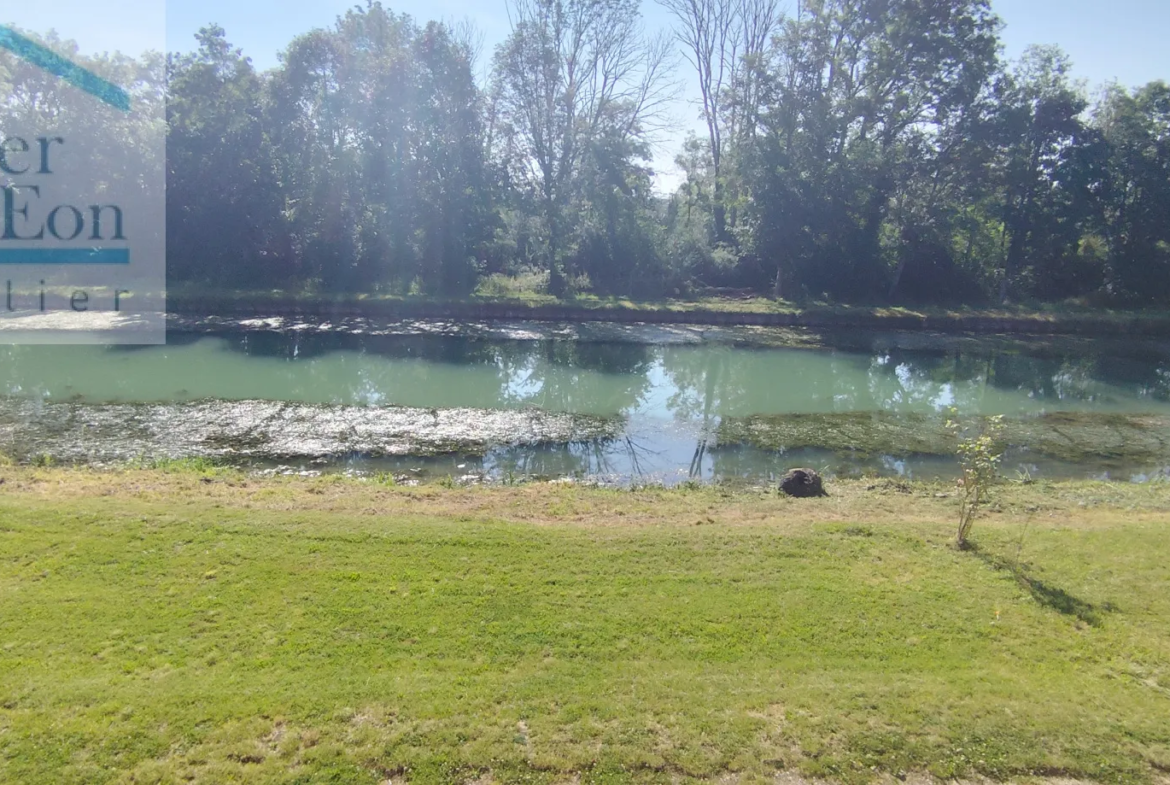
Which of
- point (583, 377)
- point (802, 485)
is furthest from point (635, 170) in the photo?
point (802, 485)

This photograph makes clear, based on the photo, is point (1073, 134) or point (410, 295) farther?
point (1073, 134)

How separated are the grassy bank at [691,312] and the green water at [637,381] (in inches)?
Result: 128

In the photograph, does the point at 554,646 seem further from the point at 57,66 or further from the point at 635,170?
the point at 57,66

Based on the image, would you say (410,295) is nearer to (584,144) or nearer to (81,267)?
(584,144)

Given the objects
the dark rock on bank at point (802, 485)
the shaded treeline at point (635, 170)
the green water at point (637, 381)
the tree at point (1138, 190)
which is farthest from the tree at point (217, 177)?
the tree at point (1138, 190)

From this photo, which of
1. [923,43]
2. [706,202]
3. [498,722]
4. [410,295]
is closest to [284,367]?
[410,295]

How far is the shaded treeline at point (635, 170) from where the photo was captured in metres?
25.0

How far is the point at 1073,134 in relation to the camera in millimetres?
26172

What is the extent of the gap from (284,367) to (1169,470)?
51.9 feet

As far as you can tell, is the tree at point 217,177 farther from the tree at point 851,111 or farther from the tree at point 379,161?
the tree at point 851,111

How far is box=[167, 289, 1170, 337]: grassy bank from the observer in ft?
74.3

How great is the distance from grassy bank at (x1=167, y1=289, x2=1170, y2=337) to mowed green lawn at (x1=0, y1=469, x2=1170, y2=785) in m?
17.1

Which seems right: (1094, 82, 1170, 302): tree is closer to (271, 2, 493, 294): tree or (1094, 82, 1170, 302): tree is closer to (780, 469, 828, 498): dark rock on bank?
(271, 2, 493, 294): tree

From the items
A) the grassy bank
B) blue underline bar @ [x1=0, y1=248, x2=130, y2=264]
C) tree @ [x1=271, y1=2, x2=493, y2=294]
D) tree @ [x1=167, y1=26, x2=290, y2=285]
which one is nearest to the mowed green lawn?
the grassy bank
